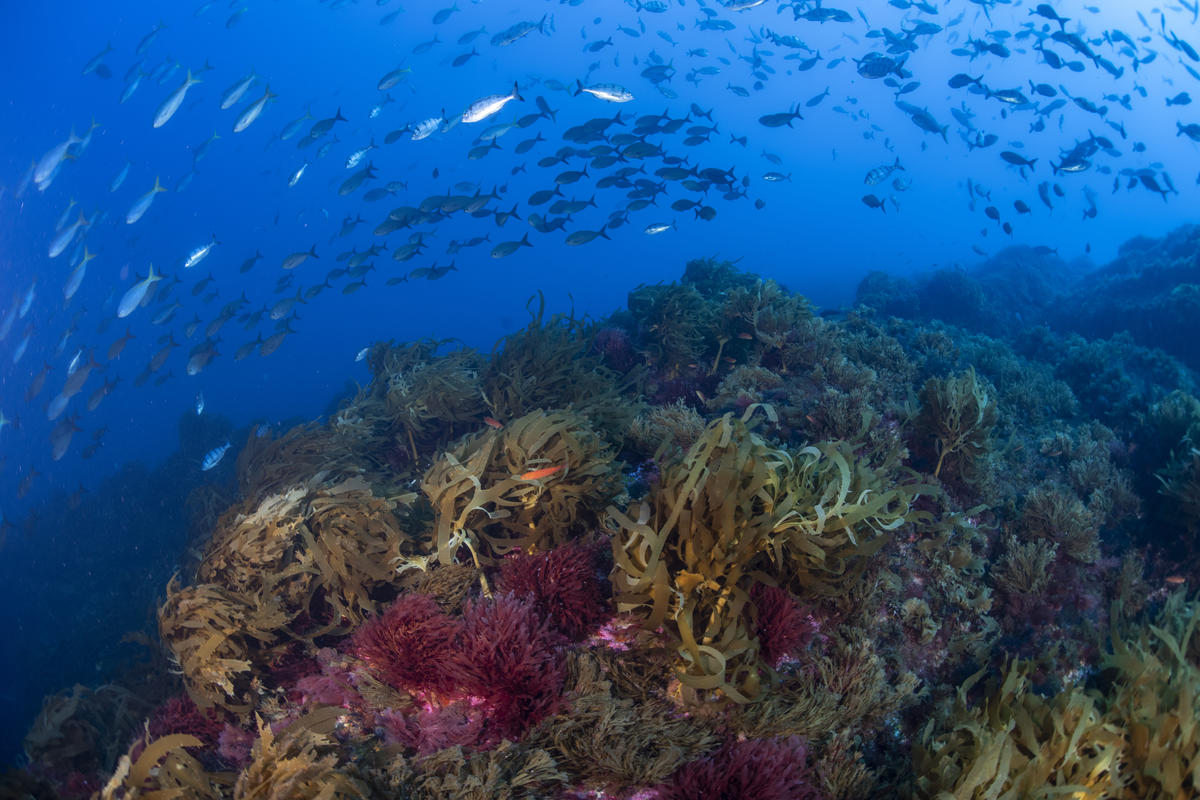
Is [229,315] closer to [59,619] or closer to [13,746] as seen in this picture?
[59,619]

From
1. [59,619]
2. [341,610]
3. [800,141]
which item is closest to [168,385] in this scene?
[59,619]

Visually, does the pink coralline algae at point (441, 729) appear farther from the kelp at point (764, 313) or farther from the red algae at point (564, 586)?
the kelp at point (764, 313)

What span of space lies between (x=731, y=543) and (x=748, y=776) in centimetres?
104

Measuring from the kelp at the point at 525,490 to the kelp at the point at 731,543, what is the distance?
2.53ft

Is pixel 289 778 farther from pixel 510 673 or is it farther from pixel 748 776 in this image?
pixel 748 776

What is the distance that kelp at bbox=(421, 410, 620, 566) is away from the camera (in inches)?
141

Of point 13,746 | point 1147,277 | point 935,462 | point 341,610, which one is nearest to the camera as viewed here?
point 341,610

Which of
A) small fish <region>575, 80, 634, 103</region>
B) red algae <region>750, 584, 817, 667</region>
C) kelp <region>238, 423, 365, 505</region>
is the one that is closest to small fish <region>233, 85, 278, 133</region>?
small fish <region>575, 80, 634, 103</region>

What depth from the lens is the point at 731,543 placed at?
112 inches

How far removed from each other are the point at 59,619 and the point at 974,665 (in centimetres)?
1836

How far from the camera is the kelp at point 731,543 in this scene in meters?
2.63

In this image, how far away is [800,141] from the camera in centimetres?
14662

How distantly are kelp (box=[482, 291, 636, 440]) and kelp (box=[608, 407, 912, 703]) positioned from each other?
2.68m

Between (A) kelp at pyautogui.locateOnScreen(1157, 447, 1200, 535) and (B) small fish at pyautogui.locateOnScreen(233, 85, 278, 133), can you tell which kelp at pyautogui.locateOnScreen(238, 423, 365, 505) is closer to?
(A) kelp at pyautogui.locateOnScreen(1157, 447, 1200, 535)
